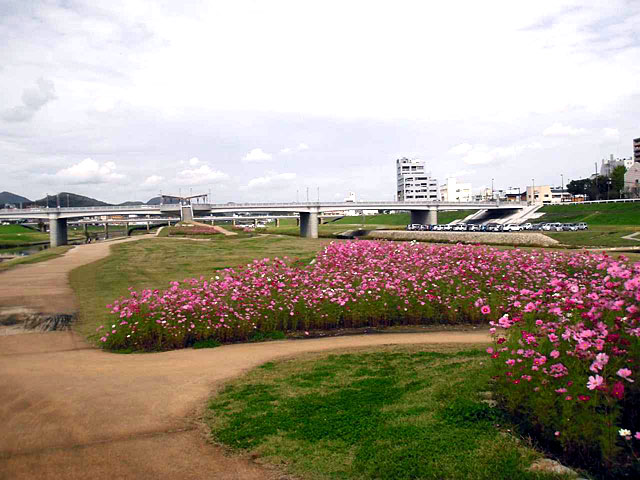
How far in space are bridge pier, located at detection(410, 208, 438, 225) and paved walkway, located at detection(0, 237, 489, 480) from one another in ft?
243

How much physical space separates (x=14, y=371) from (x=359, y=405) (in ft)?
20.9

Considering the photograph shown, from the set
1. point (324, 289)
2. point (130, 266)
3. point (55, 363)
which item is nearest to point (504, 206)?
point (130, 266)

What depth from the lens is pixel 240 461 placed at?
5.30 meters

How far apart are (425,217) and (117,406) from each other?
270 feet

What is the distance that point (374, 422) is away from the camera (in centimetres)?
597

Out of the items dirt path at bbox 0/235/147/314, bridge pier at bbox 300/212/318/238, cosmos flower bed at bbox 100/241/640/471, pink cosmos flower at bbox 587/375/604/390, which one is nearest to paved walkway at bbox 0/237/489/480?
cosmos flower bed at bbox 100/241/640/471

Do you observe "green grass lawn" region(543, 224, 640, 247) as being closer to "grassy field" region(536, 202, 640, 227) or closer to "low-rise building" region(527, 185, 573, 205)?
"grassy field" region(536, 202, 640, 227)

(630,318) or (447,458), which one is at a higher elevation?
(630,318)

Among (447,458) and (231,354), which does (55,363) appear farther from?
(447,458)

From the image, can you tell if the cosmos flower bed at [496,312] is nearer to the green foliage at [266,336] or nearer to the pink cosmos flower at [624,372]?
the pink cosmos flower at [624,372]

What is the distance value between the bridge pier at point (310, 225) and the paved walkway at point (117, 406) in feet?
205

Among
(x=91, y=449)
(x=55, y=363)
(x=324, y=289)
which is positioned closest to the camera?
(x=91, y=449)

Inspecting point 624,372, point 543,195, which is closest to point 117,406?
point 624,372

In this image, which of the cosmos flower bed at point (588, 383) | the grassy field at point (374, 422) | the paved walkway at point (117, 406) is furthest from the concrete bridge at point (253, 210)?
the cosmos flower bed at point (588, 383)
